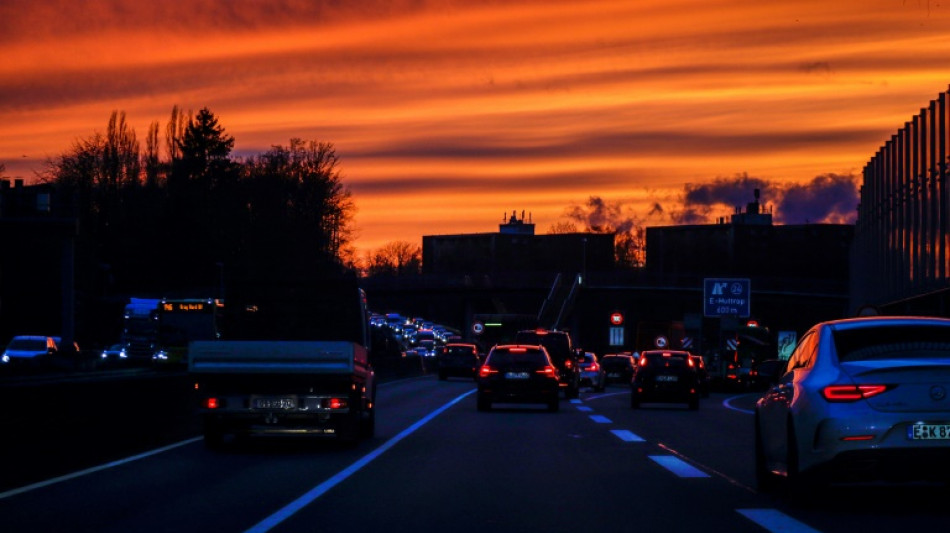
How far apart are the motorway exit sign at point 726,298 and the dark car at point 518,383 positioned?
34.0 m

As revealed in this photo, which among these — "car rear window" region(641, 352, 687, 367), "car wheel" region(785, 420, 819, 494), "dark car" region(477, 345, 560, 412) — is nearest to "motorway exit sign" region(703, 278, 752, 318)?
"car rear window" region(641, 352, 687, 367)

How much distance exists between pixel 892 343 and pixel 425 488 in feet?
15.7

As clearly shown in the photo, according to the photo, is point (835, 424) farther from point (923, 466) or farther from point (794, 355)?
point (794, 355)

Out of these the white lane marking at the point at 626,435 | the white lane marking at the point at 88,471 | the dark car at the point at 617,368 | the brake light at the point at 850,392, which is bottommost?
the dark car at the point at 617,368

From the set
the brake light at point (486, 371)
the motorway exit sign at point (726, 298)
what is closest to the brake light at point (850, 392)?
the brake light at point (486, 371)

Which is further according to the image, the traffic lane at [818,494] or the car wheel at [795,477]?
the car wheel at [795,477]

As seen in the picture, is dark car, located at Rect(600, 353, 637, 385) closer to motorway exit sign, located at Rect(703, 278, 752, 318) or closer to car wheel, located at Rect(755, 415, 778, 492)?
motorway exit sign, located at Rect(703, 278, 752, 318)

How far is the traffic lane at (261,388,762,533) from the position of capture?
11.9 m

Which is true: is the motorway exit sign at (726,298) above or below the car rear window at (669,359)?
above

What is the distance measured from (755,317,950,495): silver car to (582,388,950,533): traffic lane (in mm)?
339

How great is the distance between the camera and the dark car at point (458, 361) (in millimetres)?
71500

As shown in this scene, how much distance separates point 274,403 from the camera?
822 inches

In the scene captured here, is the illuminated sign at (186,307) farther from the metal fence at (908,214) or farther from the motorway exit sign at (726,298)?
the metal fence at (908,214)

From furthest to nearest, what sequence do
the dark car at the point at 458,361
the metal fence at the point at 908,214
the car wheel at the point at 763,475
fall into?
the dark car at the point at 458,361
the metal fence at the point at 908,214
the car wheel at the point at 763,475
